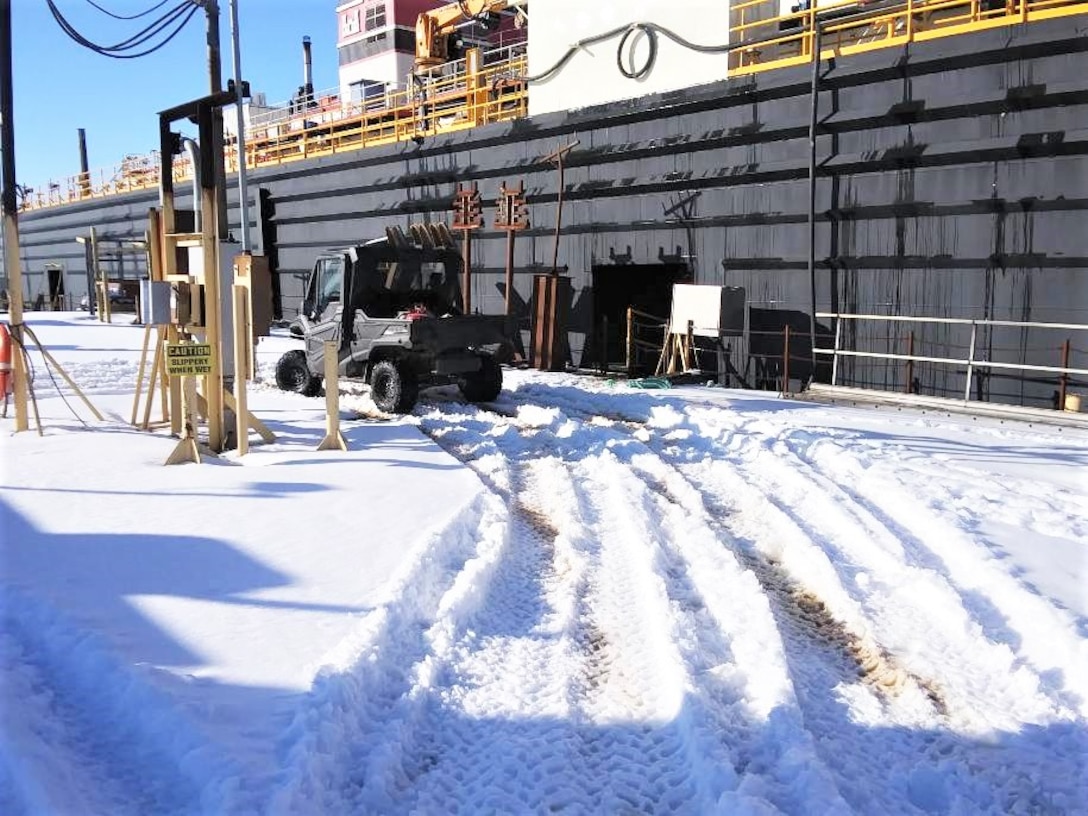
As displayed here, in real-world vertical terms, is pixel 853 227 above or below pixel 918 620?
above

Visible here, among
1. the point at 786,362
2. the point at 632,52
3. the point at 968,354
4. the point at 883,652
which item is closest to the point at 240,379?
the point at 883,652

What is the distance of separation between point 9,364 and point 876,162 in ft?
37.3

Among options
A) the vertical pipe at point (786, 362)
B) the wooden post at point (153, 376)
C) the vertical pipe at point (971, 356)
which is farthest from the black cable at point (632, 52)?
the wooden post at point (153, 376)

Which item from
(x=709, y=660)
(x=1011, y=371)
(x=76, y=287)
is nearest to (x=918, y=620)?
(x=709, y=660)

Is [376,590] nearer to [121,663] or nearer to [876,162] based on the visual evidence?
[121,663]

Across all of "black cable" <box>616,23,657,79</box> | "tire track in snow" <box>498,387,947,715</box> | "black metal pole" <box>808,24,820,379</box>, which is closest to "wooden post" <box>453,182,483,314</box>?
"black cable" <box>616,23,657,79</box>

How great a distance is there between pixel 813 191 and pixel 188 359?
8.87m

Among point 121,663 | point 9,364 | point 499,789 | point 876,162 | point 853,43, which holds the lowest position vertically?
point 499,789

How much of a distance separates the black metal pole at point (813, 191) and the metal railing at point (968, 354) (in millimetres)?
184

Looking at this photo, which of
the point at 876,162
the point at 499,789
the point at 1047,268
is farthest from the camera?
the point at 876,162

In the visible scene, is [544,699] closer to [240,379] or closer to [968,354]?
[240,379]

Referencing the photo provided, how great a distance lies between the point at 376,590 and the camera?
14.2ft

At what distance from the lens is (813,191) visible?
11.9m

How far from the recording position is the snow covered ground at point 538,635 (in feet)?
9.39
